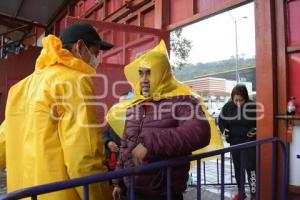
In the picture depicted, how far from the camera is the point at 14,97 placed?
180cm

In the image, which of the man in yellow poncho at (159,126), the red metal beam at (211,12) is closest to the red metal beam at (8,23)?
the red metal beam at (211,12)

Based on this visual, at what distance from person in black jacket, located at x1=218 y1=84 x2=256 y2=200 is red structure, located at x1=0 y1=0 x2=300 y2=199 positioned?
0.66 m

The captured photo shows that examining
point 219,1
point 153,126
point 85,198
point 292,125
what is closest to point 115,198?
point 153,126

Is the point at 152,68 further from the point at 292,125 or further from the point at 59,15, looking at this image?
the point at 59,15

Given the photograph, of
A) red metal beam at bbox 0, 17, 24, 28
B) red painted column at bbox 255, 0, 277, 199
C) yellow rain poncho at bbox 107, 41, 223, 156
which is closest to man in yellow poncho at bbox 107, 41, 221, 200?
yellow rain poncho at bbox 107, 41, 223, 156

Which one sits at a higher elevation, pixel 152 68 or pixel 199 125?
pixel 152 68

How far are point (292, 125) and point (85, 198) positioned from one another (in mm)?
2542

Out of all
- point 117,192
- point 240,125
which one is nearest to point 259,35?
point 240,125

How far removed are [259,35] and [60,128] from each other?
265 cm

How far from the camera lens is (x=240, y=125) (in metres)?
4.32

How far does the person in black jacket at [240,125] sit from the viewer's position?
4188mm

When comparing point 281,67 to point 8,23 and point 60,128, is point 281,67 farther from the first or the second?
point 8,23

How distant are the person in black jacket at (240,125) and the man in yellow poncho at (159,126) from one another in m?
2.36

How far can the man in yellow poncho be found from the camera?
64.3 inches
